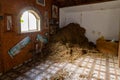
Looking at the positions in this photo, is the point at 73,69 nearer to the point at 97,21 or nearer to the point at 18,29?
the point at 18,29

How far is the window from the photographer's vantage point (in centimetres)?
378

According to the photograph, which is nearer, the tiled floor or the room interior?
the tiled floor

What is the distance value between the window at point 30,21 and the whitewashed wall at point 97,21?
214 cm

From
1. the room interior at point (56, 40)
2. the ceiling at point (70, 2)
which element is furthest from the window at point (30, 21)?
the ceiling at point (70, 2)

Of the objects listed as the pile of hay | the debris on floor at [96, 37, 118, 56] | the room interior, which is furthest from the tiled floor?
the debris on floor at [96, 37, 118, 56]

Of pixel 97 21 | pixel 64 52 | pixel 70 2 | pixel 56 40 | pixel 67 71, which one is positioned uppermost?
pixel 70 2

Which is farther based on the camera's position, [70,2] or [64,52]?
[70,2]

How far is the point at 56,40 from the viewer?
16.5 ft

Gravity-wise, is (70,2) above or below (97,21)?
above

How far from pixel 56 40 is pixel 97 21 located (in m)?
2.54

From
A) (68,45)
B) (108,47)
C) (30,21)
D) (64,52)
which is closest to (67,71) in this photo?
(64,52)

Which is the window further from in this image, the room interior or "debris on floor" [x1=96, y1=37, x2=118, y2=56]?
"debris on floor" [x1=96, y1=37, x2=118, y2=56]

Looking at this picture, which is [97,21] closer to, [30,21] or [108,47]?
[108,47]

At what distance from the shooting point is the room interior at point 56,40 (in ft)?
9.58
